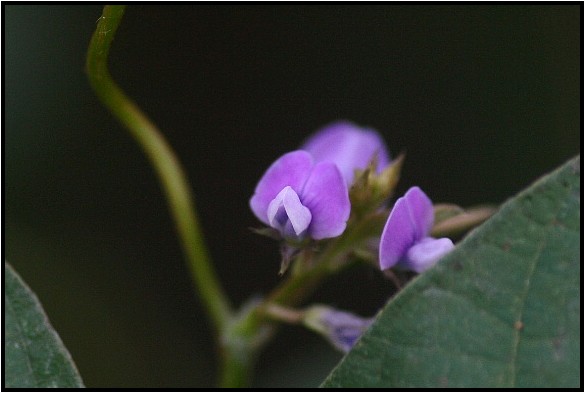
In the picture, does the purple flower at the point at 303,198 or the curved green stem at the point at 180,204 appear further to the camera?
the curved green stem at the point at 180,204

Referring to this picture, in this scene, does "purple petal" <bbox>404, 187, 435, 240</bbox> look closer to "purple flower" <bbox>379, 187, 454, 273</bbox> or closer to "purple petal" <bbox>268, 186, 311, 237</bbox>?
"purple flower" <bbox>379, 187, 454, 273</bbox>

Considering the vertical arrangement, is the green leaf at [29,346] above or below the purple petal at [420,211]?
above

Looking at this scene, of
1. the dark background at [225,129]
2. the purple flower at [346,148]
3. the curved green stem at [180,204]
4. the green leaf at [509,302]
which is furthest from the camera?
the dark background at [225,129]

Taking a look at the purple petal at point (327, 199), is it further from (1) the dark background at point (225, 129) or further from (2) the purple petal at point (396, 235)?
(1) the dark background at point (225, 129)

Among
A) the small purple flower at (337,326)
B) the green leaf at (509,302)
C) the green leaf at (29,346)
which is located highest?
the green leaf at (29,346)

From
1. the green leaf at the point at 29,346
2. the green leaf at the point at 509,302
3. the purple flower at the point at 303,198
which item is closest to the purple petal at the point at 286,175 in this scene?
the purple flower at the point at 303,198

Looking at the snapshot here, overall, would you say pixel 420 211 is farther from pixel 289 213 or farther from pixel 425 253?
pixel 289 213

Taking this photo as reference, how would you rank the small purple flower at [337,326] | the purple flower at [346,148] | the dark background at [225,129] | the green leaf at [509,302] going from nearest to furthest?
the green leaf at [509,302] → the small purple flower at [337,326] → the purple flower at [346,148] → the dark background at [225,129]

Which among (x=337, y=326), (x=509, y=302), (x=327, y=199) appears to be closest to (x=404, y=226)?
(x=327, y=199)

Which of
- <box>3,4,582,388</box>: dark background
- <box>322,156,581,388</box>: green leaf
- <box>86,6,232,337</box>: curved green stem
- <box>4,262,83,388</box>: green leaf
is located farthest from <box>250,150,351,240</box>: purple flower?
<box>3,4,582,388</box>: dark background
